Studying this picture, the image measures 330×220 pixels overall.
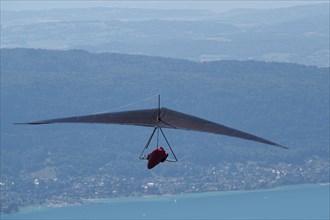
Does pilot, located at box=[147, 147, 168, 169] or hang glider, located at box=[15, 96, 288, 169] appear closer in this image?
hang glider, located at box=[15, 96, 288, 169]

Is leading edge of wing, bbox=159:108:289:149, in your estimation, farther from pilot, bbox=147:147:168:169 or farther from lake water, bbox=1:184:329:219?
lake water, bbox=1:184:329:219

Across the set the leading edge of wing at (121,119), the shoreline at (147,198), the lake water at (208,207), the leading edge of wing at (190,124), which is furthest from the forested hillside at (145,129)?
the leading edge of wing at (190,124)

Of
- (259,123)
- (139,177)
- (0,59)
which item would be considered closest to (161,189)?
(139,177)

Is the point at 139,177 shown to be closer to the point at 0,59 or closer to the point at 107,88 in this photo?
the point at 107,88

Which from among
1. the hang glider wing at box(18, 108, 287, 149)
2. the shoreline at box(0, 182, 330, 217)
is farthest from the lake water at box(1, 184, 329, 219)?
the hang glider wing at box(18, 108, 287, 149)

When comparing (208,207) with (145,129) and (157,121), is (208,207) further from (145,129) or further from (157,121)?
(157,121)

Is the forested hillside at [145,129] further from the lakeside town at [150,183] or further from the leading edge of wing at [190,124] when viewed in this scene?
the leading edge of wing at [190,124]
